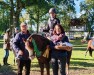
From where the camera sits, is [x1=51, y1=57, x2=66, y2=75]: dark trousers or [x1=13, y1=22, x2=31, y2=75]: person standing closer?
[x1=51, y1=57, x2=66, y2=75]: dark trousers

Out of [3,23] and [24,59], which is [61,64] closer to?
[24,59]

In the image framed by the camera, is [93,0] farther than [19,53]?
Yes

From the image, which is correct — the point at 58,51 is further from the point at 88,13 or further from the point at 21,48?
the point at 88,13

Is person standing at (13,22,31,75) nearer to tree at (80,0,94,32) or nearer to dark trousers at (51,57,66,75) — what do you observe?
dark trousers at (51,57,66,75)

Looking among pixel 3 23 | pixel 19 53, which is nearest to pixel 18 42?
pixel 19 53

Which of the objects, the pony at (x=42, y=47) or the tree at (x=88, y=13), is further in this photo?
the tree at (x=88, y=13)

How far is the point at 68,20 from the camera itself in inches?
3009

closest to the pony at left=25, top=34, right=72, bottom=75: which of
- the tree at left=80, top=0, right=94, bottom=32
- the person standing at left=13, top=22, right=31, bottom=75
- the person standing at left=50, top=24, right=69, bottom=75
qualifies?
the person standing at left=13, top=22, right=31, bottom=75

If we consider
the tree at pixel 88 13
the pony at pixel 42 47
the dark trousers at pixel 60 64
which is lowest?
the dark trousers at pixel 60 64

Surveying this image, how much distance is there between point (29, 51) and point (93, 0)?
6527 cm

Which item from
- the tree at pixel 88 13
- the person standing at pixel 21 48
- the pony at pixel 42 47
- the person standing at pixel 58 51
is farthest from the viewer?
the tree at pixel 88 13

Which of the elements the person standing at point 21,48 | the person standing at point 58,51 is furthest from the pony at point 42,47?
the person standing at point 58,51

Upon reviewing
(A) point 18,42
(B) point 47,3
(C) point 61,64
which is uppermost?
(B) point 47,3

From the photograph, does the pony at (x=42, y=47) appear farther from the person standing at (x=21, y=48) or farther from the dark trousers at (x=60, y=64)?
the dark trousers at (x=60, y=64)
